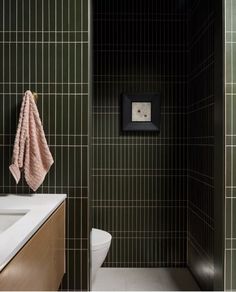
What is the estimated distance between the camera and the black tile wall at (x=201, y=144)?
221 centimetres

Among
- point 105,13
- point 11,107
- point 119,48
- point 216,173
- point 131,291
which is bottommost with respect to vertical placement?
point 131,291

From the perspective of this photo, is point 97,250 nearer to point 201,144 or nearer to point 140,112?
point 201,144

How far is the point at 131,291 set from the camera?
246 centimetres

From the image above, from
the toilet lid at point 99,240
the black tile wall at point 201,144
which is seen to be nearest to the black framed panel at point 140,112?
the black tile wall at point 201,144

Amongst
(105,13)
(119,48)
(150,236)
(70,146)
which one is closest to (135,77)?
(119,48)

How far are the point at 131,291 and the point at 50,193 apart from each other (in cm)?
110

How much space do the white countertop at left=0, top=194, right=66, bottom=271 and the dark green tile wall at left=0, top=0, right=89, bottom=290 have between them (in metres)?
0.16

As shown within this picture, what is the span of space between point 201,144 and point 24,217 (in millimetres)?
1615

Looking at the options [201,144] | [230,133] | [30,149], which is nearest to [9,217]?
[30,149]

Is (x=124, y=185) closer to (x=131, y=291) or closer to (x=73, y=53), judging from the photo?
(x=131, y=291)

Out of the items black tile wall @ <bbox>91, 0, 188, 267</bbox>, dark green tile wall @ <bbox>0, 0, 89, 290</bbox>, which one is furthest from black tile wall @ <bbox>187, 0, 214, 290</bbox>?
dark green tile wall @ <bbox>0, 0, 89, 290</bbox>

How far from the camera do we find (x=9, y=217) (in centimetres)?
146

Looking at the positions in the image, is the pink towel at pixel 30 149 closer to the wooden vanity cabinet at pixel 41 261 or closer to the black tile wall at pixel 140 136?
the wooden vanity cabinet at pixel 41 261

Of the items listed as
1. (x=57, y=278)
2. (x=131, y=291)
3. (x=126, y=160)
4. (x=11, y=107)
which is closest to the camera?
(x=57, y=278)
